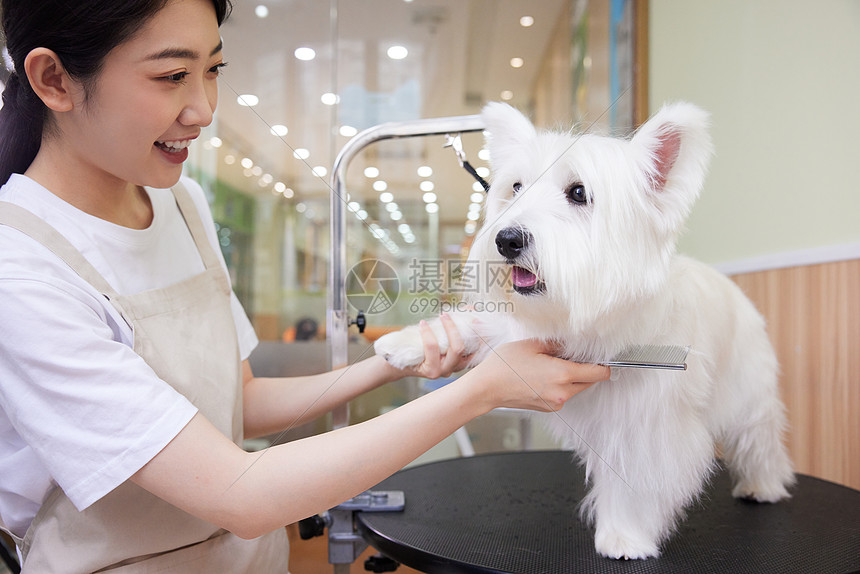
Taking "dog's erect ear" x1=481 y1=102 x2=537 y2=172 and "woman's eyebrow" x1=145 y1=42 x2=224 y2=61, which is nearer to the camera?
"woman's eyebrow" x1=145 y1=42 x2=224 y2=61

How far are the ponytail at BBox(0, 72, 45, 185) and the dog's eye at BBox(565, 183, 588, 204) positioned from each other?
2.38 feet

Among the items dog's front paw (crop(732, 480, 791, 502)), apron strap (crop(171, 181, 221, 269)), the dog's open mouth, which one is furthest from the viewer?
dog's front paw (crop(732, 480, 791, 502))

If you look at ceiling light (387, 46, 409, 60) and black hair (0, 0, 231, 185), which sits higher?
ceiling light (387, 46, 409, 60)

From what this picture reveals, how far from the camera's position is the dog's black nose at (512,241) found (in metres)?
0.76

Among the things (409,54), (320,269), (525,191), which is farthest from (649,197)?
(409,54)

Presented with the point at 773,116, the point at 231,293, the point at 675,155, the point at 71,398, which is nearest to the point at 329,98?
the point at 773,116

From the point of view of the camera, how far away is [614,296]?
79cm

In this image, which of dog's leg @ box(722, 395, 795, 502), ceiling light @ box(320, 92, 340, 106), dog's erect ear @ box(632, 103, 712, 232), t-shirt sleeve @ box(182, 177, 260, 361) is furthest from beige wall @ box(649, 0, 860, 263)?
ceiling light @ box(320, 92, 340, 106)

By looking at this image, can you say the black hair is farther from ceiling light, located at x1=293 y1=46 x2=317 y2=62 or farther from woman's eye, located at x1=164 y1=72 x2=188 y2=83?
ceiling light, located at x1=293 y1=46 x2=317 y2=62

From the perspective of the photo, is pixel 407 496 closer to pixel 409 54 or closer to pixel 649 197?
pixel 649 197

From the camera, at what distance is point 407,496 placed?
1.15m

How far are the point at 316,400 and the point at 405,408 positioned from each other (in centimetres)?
35

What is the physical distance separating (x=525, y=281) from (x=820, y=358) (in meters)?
0.97

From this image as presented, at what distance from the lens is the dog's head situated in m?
0.76
